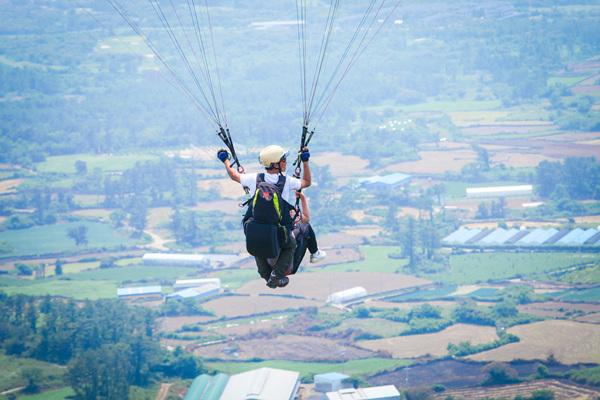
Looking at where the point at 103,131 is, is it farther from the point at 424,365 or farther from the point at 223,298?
the point at 424,365

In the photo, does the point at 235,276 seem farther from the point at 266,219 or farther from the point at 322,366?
the point at 266,219

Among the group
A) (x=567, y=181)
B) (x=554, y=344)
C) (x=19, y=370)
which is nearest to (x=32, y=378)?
(x=19, y=370)

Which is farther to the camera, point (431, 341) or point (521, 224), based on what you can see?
point (521, 224)

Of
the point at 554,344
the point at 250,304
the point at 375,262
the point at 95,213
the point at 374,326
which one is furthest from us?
the point at 95,213

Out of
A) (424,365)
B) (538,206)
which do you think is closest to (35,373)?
(424,365)

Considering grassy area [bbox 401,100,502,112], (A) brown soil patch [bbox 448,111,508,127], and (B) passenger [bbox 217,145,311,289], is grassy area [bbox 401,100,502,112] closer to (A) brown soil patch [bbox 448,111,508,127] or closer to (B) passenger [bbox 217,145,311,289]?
(A) brown soil patch [bbox 448,111,508,127]

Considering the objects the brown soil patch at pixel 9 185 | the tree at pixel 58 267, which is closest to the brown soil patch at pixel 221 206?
the brown soil patch at pixel 9 185

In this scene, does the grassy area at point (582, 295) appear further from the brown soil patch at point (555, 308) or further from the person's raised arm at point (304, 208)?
the person's raised arm at point (304, 208)
